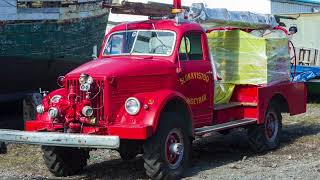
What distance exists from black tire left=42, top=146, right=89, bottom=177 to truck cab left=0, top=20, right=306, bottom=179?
0.01m

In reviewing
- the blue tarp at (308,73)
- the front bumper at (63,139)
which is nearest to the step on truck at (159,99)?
the front bumper at (63,139)

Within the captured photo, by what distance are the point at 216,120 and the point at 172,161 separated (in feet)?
6.08

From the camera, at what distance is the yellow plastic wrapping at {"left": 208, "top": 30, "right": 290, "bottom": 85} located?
32.0 ft

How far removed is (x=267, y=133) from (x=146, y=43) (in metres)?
2.94

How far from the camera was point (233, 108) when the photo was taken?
31.2 ft

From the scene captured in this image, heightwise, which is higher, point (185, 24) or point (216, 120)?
point (185, 24)

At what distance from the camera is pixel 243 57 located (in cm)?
990

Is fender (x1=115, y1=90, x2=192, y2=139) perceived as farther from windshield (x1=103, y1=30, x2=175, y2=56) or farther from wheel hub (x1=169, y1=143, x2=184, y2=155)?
windshield (x1=103, y1=30, x2=175, y2=56)

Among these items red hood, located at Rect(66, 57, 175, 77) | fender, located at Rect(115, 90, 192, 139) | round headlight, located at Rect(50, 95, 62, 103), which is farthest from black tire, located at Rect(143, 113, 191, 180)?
round headlight, located at Rect(50, 95, 62, 103)

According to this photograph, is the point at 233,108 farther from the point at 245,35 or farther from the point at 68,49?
the point at 68,49

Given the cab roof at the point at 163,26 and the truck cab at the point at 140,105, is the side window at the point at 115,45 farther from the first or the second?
the cab roof at the point at 163,26

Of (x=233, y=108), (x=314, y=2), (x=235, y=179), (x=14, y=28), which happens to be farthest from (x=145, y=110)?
(x=314, y=2)

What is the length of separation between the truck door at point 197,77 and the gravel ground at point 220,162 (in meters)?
0.83

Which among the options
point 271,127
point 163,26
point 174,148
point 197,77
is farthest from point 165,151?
point 271,127
